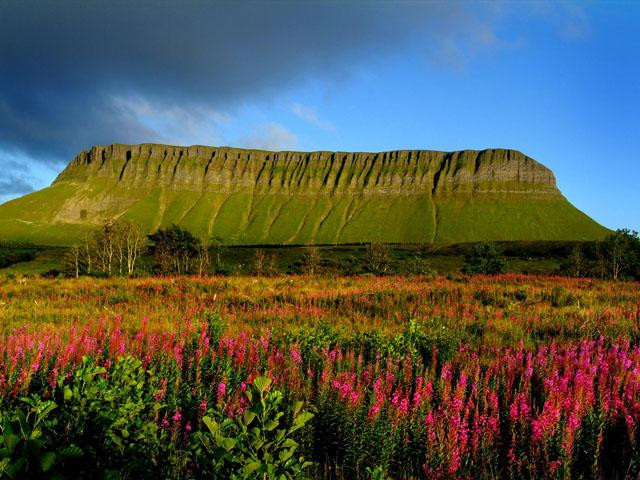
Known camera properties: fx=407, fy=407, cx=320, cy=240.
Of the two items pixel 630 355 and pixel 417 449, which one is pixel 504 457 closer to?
pixel 417 449

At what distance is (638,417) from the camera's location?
11.8 feet

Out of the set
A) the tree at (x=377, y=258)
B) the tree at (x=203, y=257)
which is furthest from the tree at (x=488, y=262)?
the tree at (x=203, y=257)

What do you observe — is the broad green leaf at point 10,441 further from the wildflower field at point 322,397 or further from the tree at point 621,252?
the tree at point 621,252

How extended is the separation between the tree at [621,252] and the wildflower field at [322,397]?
53920 millimetres

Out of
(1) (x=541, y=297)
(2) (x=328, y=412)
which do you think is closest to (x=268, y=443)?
(2) (x=328, y=412)

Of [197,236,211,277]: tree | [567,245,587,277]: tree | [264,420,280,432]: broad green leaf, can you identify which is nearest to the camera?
[264,420,280,432]: broad green leaf

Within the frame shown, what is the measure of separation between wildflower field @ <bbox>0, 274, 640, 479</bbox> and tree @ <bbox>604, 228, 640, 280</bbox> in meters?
53.9

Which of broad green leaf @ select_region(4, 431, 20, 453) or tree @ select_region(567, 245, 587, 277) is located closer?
broad green leaf @ select_region(4, 431, 20, 453)

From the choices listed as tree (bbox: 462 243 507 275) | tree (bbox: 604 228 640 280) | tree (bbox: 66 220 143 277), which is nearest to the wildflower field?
tree (bbox: 462 243 507 275)

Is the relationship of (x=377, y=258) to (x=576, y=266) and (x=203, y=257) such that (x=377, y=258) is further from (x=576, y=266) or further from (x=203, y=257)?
(x=203, y=257)

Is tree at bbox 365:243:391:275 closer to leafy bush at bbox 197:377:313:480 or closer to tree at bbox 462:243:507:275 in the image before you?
tree at bbox 462:243:507:275

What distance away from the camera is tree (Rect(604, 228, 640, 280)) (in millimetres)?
52216

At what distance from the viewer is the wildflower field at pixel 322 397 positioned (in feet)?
7.93

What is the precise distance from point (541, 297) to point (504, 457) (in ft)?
28.0
